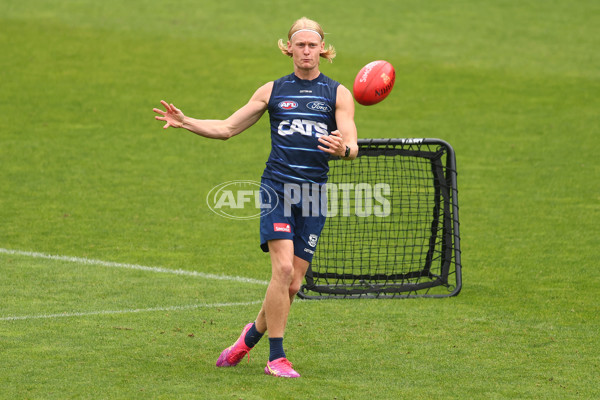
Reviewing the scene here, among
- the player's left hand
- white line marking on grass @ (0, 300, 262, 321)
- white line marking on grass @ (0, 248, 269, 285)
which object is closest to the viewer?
the player's left hand

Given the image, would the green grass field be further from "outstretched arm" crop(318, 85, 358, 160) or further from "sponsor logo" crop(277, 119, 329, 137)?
"sponsor logo" crop(277, 119, 329, 137)

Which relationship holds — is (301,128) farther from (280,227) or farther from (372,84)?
(372,84)

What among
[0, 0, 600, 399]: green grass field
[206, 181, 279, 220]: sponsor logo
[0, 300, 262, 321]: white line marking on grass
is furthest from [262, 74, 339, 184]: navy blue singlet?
[206, 181, 279, 220]: sponsor logo

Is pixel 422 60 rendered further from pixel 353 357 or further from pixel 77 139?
pixel 353 357

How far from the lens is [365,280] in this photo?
33.4 ft

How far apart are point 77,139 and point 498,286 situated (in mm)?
10226

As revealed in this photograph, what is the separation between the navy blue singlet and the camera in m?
6.95

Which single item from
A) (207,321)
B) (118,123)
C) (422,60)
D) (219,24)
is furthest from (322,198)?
(219,24)

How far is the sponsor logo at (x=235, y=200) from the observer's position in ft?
45.1

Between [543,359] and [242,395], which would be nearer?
[242,395]

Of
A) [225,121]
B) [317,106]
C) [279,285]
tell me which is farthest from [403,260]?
[225,121]

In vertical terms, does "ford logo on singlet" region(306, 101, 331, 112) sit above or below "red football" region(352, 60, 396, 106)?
below

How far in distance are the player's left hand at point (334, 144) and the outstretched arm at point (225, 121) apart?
74 cm

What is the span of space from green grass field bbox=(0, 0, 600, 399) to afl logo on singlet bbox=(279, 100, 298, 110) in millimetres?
2073
